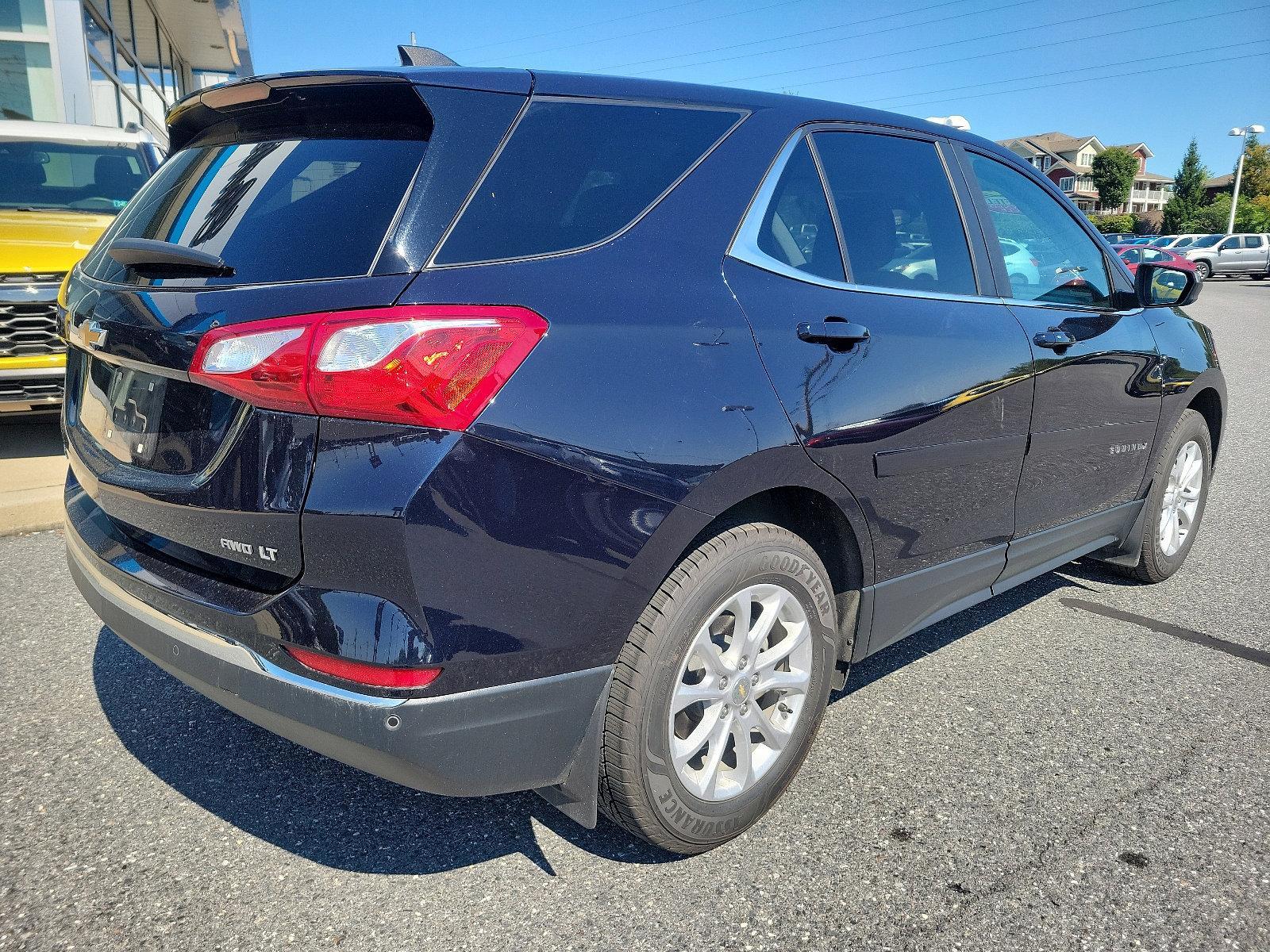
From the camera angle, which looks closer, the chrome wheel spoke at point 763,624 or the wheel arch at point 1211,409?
the chrome wheel spoke at point 763,624

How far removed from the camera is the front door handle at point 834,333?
7.63ft

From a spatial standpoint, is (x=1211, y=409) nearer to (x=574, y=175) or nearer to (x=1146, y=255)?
(x=574, y=175)

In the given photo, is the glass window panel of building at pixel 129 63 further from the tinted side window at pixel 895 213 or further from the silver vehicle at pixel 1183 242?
the silver vehicle at pixel 1183 242

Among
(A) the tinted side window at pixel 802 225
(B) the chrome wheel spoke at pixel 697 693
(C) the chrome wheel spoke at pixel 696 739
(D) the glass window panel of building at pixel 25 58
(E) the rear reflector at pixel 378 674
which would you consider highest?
(D) the glass window panel of building at pixel 25 58

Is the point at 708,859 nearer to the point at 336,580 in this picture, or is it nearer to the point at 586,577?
the point at 586,577

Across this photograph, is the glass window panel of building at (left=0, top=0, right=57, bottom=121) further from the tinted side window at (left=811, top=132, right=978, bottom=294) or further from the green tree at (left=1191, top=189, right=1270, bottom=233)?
the green tree at (left=1191, top=189, right=1270, bottom=233)

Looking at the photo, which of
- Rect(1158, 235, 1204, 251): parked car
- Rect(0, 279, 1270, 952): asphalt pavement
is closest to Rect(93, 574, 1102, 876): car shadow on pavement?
Rect(0, 279, 1270, 952): asphalt pavement

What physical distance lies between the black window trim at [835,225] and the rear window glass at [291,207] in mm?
795

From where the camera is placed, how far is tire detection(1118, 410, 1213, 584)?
409 centimetres

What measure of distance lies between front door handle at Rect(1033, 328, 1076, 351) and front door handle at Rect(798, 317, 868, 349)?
3.17 feet

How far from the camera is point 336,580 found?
176 centimetres

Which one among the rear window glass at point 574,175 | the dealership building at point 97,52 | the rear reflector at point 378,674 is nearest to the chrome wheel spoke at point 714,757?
the rear reflector at point 378,674

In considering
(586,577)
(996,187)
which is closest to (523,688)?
(586,577)

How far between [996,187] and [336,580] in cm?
258
